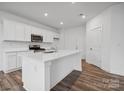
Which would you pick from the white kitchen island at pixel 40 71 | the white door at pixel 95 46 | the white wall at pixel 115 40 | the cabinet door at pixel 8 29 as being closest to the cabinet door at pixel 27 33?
the cabinet door at pixel 8 29

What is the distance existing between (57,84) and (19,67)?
2.20 m

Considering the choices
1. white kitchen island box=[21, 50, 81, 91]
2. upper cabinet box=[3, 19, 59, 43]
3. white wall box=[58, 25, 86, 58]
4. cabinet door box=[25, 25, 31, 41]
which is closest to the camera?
white kitchen island box=[21, 50, 81, 91]

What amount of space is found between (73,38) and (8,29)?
488 centimetres

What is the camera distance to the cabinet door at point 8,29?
3.40 meters

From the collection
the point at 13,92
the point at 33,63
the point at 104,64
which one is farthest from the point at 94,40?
the point at 13,92

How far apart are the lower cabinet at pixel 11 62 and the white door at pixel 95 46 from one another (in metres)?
3.69

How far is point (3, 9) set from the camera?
355 cm

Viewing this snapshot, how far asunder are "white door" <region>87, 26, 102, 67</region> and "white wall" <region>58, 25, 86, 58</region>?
151 centimetres

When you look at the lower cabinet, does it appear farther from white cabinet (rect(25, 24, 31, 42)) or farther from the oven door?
the oven door

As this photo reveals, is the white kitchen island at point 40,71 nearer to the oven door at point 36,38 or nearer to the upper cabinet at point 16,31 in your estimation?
the upper cabinet at point 16,31

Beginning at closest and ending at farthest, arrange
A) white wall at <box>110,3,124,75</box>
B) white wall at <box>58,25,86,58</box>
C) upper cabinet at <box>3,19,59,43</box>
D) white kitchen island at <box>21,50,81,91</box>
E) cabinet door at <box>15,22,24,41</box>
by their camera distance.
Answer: white kitchen island at <box>21,50,81,91</box> < white wall at <box>110,3,124,75</box> < upper cabinet at <box>3,19,59,43</box> < cabinet door at <box>15,22,24,41</box> < white wall at <box>58,25,86,58</box>

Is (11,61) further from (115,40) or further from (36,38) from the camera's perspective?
(115,40)

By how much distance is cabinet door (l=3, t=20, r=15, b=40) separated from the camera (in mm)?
3397

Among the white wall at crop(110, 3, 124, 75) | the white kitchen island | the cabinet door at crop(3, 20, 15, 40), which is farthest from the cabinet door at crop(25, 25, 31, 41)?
the white wall at crop(110, 3, 124, 75)
